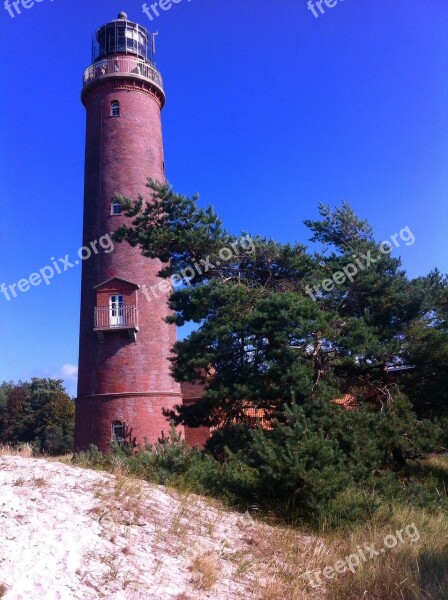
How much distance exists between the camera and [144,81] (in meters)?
24.9

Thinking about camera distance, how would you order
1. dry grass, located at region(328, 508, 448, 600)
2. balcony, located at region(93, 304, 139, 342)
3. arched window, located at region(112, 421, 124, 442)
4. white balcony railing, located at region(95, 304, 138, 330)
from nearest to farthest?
dry grass, located at region(328, 508, 448, 600)
arched window, located at region(112, 421, 124, 442)
balcony, located at region(93, 304, 139, 342)
white balcony railing, located at region(95, 304, 138, 330)

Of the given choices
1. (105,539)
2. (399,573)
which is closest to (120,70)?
(105,539)

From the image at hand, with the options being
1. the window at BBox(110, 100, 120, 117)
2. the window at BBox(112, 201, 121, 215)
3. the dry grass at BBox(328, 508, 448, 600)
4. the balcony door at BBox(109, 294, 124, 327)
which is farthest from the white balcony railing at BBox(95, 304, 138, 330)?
the dry grass at BBox(328, 508, 448, 600)

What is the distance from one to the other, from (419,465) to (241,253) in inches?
270

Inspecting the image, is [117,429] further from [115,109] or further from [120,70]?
[120,70]

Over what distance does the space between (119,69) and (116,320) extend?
1170cm

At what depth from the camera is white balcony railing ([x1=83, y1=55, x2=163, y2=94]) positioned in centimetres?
2470

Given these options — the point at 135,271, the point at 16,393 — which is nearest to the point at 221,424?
the point at 135,271

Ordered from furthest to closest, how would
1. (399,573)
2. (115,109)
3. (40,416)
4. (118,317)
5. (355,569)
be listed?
(40,416) → (115,109) → (118,317) → (355,569) → (399,573)

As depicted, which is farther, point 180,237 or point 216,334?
point 180,237

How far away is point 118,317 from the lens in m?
22.2

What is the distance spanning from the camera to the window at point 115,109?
79.7 feet

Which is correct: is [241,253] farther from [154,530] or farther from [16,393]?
[16,393]

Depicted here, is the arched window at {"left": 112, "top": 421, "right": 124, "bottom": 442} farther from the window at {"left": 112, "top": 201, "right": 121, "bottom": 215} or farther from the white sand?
the white sand
